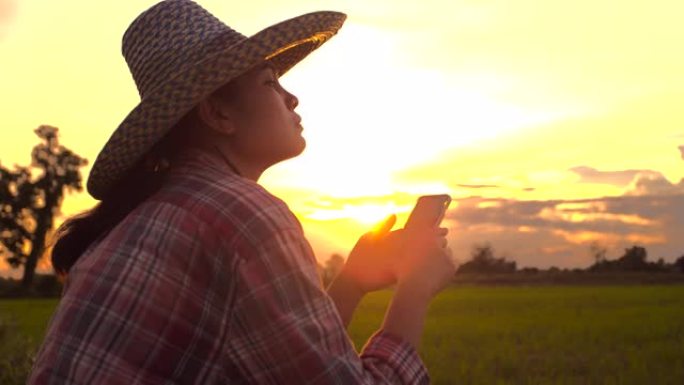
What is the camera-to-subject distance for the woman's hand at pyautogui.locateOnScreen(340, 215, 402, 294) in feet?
6.98

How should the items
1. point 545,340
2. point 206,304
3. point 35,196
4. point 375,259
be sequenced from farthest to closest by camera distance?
point 35,196
point 545,340
point 375,259
point 206,304

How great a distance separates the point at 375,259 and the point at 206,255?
60 centimetres

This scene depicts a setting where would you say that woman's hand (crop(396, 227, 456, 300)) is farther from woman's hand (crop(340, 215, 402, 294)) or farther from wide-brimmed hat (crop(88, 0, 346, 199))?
wide-brimmed hat (crop(88, 0, 346, 199))

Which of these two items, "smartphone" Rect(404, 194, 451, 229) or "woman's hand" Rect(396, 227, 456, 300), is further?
"smartphone" Rect(404, 194, 451, 229)

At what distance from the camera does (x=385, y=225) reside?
223cm

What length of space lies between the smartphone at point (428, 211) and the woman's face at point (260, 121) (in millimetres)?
297

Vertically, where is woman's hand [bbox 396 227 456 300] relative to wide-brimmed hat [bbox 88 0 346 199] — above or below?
below

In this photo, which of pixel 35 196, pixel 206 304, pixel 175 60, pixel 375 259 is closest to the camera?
pixel 206 304

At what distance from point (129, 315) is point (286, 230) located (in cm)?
31

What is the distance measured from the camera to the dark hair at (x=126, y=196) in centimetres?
190

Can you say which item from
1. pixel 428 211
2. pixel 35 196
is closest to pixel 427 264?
pixel 428 211

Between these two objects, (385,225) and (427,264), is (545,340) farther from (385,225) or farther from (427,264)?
(427,264)

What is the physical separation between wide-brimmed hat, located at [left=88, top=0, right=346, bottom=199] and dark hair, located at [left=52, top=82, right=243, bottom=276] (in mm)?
30

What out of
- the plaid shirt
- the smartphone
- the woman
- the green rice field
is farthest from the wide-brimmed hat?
the green rice field
